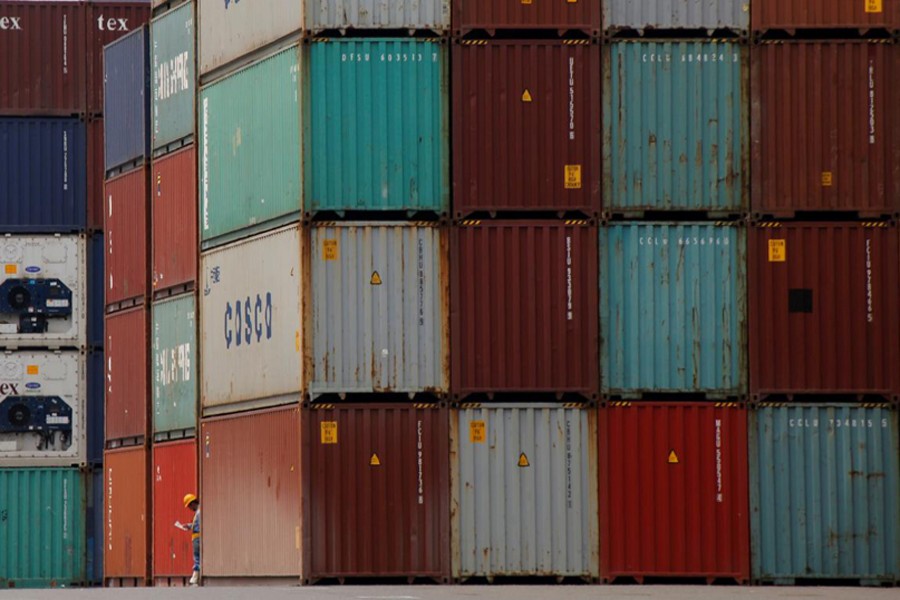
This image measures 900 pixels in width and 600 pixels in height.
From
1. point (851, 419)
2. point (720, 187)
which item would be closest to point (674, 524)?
point (851, 419)

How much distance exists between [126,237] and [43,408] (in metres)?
6.05

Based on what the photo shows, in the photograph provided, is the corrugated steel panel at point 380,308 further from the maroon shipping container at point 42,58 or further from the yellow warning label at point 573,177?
the maroon shipping container at point 42,58

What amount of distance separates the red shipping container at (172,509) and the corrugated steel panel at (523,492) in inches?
268

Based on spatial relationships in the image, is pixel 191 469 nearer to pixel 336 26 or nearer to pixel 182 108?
pixel 182 108

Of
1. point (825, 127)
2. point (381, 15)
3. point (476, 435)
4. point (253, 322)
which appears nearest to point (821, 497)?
point (476, 435)

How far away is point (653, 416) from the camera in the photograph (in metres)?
32.7

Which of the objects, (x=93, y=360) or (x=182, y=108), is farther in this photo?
(x=93, y=360)

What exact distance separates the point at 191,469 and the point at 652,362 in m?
9.60

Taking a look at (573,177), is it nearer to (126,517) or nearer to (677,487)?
(677,487)

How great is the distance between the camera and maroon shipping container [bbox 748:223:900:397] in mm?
32938

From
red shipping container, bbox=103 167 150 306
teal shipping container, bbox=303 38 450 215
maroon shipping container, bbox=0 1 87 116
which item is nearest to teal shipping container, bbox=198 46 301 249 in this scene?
teal shipping container, bbox=303 38 450 215

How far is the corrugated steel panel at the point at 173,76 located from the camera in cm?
3875

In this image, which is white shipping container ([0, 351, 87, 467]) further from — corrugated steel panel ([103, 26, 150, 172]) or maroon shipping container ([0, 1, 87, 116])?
maroon shipping container ([0, 1, 87, 116])

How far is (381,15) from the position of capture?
33188 mm
